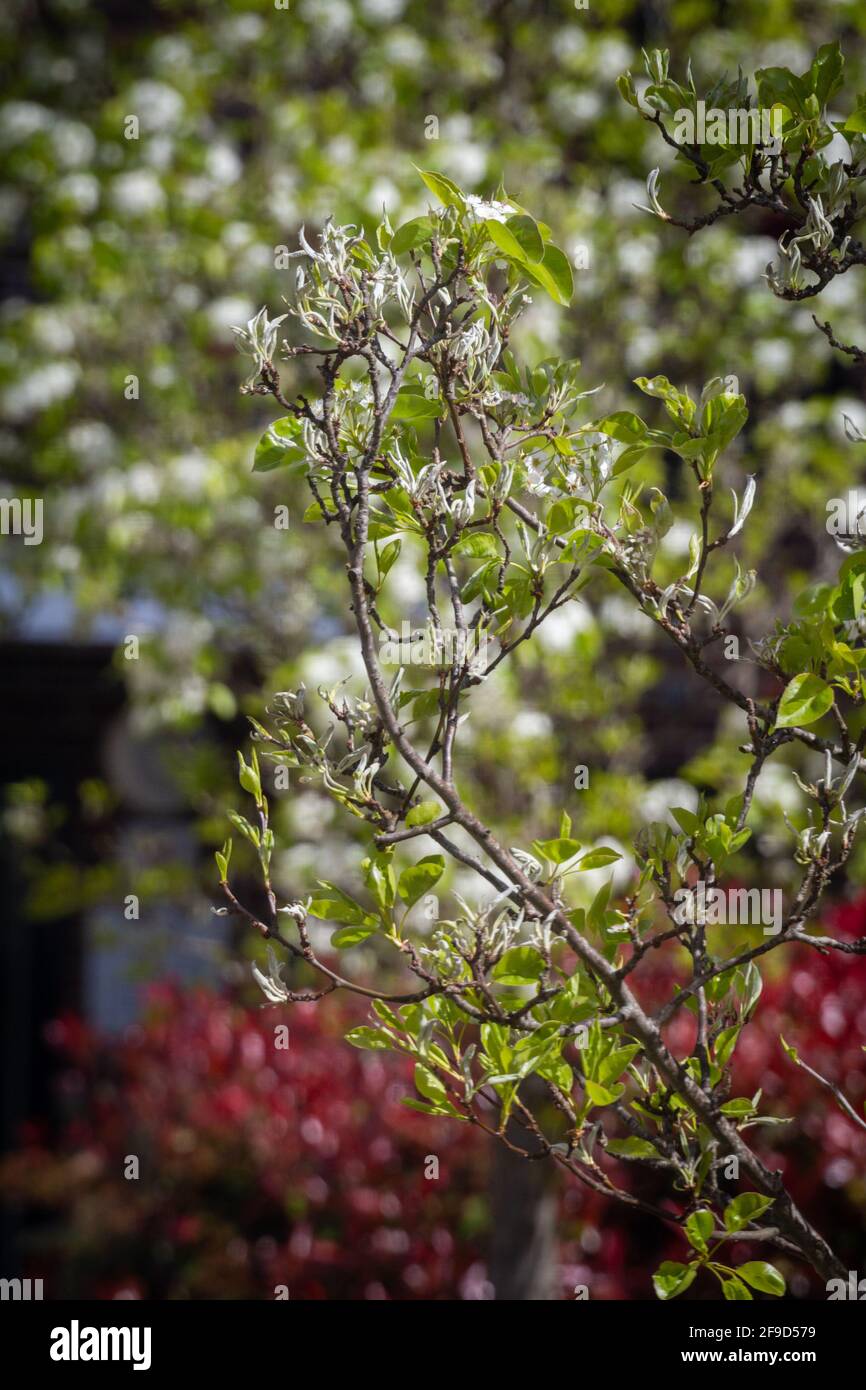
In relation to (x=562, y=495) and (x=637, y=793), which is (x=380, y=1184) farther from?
(x=562, y=495)

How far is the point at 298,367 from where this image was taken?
477cm

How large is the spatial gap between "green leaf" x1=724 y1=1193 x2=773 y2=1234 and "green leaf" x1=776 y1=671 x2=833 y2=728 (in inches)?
19.4

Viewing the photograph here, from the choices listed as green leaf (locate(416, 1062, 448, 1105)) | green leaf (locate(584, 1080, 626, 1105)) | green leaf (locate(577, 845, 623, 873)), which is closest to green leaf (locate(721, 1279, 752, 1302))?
green leaf (locate(584, 1080, 626, 1105))

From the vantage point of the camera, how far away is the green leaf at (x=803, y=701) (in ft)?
4.55

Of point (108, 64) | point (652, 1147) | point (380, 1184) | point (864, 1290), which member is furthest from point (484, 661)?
point (108, 64)

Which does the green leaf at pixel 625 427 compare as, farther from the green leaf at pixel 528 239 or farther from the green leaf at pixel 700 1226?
the green leaf at pixel 700 1226

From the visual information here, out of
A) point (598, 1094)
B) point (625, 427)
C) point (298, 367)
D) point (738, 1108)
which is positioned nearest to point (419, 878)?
point (598, 1094)

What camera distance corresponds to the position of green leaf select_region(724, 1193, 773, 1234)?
1.42m

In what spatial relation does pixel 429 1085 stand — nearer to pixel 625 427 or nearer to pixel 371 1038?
pixel 371 1038

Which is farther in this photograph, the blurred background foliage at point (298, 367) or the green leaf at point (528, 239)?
the blurred background foliage at point (298, 367)

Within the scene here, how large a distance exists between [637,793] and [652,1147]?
2.60m

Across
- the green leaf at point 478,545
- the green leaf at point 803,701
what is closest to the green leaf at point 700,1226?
the green leaf at point 803,701

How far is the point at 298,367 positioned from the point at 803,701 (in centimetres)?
366

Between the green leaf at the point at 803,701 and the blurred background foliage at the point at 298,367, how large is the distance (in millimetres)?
2477
